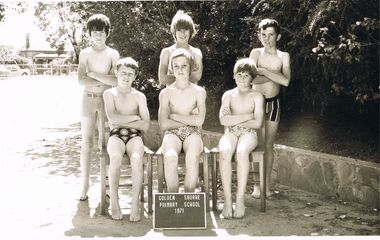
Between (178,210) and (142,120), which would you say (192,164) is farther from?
(142,120)

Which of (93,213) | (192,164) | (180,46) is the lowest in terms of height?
(93,213)

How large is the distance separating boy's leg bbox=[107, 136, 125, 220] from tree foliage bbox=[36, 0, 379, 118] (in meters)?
2.21

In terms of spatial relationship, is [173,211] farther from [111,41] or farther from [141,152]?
[111,41]

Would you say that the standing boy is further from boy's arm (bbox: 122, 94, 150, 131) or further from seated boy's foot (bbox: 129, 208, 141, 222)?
seated boy's foot (bbox: 129, 208, 141, 222)

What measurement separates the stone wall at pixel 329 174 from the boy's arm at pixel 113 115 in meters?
2.13

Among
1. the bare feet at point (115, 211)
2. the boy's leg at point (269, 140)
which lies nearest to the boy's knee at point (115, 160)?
the bare feet at point (115, 211)

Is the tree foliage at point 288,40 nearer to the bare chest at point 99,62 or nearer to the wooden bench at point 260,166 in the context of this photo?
the wooden bench at point 260,166

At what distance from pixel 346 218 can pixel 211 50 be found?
4.14 m

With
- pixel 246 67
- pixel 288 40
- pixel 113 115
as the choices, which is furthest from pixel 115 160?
pixel 288 40

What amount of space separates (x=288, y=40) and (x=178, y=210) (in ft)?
10.6

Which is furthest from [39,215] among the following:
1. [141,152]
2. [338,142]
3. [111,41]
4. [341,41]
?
[111,41]

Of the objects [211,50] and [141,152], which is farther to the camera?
[211,50]

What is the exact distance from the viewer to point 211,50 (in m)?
8.15

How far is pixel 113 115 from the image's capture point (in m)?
4.78
